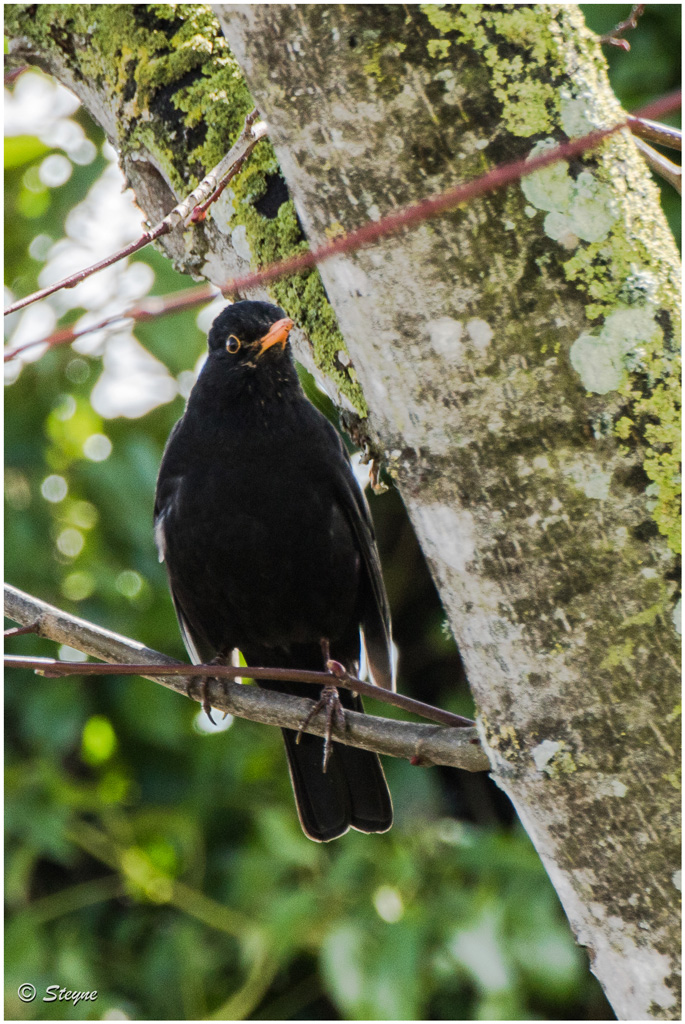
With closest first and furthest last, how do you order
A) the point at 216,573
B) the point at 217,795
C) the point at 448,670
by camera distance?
the point at 216,573 < the point at 217,795 < the point at 448,670

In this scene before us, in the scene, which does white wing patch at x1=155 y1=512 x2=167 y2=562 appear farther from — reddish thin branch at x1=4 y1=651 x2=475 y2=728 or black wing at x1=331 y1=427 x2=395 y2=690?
reddish thin branch at x1=4 y1=651 x2=475 y2=728

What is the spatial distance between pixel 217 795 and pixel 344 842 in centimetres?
60

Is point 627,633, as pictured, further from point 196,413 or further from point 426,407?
point 196,413

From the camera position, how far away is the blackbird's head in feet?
8.91

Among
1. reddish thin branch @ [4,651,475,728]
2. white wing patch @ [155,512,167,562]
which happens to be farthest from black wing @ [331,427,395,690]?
reddish thin branch @ [4,651,475,728]

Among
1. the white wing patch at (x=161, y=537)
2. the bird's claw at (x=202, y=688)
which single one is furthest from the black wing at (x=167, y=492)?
the bird's claw at (x=202, y=688)

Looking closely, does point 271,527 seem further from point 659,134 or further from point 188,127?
point 659,134

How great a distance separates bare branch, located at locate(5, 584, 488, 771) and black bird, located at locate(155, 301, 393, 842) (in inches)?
17.9

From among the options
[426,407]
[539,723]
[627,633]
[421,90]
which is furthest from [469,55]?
[539,723]

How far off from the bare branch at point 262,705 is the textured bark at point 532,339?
19.2 inches

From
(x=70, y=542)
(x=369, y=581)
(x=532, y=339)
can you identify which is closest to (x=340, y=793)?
(x=369, y=581)

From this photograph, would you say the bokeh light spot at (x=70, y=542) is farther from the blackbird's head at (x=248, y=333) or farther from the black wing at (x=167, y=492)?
the blackbird's head at (x=248, y=333)

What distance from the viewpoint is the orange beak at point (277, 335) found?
8.15ft

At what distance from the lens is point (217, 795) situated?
13.0 feet
